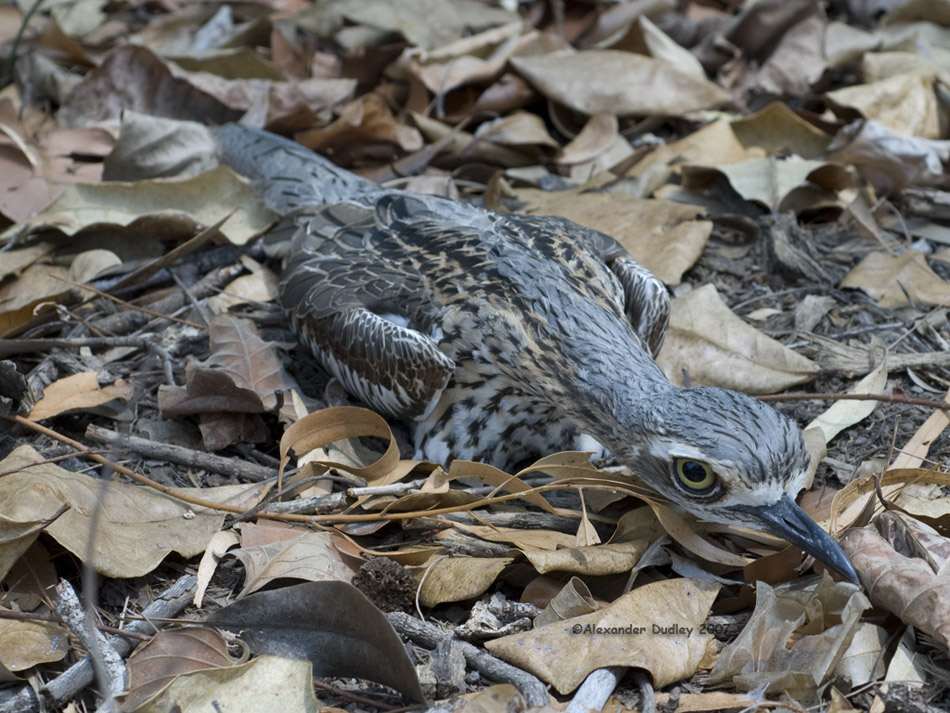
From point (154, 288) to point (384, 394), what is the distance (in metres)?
1.59

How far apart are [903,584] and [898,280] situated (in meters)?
2.16

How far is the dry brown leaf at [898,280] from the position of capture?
480 centimetres

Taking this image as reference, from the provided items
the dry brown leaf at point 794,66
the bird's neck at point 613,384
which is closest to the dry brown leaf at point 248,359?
the bird's neck at point 613,384

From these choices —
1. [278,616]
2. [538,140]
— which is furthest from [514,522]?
[538,140]

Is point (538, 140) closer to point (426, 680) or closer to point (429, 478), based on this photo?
point (429, 478)

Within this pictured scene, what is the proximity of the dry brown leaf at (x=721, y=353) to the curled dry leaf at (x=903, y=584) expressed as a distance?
3.51 ft

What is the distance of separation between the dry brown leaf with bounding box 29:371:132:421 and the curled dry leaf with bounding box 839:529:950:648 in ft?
9.66

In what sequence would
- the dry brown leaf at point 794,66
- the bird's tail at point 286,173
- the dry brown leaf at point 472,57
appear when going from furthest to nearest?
the dry brown leaf at point 794,66
the dry brown leaf at point 472,57
the bird's tail at point 286,173

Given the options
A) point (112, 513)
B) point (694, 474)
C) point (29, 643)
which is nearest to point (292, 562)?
point (112, 513)

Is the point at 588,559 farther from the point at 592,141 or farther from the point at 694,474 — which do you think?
the point at 592,141

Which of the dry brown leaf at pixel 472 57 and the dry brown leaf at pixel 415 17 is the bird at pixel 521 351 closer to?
the dry brown leaf at pixel 472 57

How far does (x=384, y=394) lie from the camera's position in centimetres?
425

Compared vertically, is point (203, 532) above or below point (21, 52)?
below

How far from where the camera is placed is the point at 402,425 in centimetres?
460
